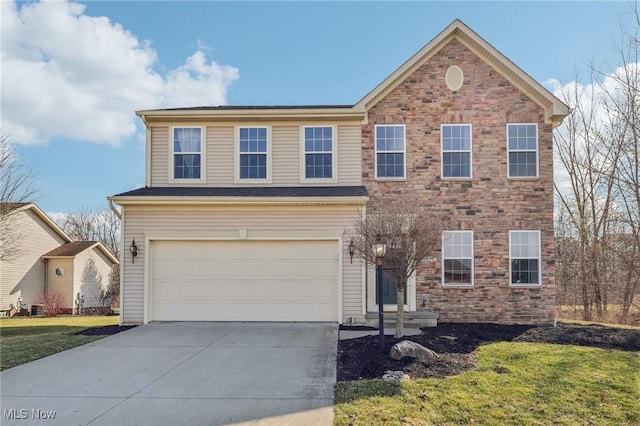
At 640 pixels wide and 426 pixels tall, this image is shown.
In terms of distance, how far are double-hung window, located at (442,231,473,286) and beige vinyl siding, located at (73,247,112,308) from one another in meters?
21.3

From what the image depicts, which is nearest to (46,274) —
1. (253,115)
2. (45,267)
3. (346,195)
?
(45,267)

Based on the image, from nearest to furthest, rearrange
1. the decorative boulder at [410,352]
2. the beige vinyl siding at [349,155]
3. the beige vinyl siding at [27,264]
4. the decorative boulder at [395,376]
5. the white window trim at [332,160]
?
1. the decorative boulder at [395,376]
2. the decorative boulder at [410,352]
3. the beige vinyl siding at [349,155]
4. the white window trim at [332,160]
5. the beige vinyl siding at [27,264]

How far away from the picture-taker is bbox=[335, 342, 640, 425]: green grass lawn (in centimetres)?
521

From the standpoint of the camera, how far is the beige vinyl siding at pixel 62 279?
2373 cm

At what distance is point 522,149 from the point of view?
38.8ft

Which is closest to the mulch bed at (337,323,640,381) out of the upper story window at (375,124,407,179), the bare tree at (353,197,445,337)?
the bare tree at (353,197,445,337)

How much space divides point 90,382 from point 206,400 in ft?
7.16

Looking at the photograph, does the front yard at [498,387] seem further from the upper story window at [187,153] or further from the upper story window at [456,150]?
the upper story window at [187,153]

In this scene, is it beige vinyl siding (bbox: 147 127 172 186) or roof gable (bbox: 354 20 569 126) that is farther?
beige vinyl siding (bbox: 147 127 172 186)

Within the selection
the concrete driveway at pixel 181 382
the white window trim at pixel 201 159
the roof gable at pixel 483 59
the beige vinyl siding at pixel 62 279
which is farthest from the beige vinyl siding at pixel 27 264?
the roof gable at pixel 483 59

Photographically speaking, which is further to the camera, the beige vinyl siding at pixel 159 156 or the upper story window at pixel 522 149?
the beige vinyl siding at pixel 159 156

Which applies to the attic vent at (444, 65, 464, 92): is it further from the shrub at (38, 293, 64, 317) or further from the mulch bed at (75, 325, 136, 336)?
the shrub at (38, 293, 64, 317)

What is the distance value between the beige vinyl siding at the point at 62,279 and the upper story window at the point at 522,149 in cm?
2331

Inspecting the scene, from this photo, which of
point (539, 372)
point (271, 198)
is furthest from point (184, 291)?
point (539, 372)
